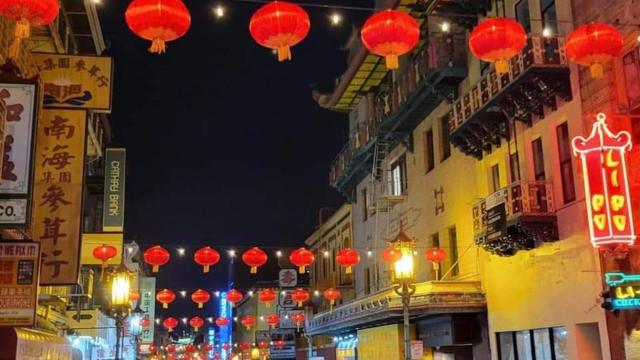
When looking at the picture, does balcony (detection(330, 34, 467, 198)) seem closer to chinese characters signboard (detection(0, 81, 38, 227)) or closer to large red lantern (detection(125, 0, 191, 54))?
large red lantern (detection(125, 0, 191, 54))

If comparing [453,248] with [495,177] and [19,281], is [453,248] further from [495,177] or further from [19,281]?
[19,281]

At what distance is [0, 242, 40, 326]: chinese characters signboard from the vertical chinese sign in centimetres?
194

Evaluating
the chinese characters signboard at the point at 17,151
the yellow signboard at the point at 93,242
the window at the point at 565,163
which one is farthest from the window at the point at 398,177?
the chinese characters signboard at the point at 17,151

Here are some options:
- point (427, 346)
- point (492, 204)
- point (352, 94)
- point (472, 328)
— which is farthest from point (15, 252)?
point (352, 94)

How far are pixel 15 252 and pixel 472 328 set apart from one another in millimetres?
16927

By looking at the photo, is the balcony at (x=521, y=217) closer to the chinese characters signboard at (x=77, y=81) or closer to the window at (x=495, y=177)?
the window at (x=495, y=177)

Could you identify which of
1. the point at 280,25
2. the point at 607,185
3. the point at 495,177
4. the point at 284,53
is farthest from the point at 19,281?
the point at 495,177

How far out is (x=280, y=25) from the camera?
37.1 feet

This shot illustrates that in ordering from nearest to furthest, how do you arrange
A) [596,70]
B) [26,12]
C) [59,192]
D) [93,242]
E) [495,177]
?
[26,12]
[596,70]
[59,192]
[495,177]
[93,242]

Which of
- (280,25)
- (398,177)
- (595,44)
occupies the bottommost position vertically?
(280,25)

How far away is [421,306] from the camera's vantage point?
23.4 meters

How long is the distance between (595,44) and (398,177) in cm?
1874

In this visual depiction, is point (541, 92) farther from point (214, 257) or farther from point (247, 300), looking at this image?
point (247, 300)

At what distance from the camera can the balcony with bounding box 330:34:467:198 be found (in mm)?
25188
